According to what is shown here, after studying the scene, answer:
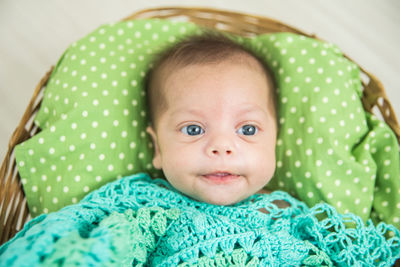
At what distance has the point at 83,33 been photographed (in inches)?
67.1

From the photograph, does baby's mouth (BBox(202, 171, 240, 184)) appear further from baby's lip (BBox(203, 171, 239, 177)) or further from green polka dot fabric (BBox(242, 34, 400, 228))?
green polka dot fabric (BBox(242, 34, 400, 228))

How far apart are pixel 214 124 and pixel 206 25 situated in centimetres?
56

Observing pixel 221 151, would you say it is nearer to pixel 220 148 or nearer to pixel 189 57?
pixel 220 148

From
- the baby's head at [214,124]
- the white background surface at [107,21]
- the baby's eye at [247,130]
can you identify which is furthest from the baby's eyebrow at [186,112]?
the white background surface at [107,21]

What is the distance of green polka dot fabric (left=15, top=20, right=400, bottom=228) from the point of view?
111cm

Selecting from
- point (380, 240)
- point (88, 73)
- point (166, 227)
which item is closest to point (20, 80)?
point (88, 73)

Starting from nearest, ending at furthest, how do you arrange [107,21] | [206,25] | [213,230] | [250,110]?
[213,230] < [250,110] < [206,25] < [107,21]

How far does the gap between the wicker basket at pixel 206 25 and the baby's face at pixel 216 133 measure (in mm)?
380

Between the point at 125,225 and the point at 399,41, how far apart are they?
1.47 m

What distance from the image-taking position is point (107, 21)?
1734mm

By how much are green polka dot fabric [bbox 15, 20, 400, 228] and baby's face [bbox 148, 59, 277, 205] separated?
0.53ft

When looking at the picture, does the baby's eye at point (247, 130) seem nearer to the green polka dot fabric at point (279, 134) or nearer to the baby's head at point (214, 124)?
the baby's head at point (214, 124)

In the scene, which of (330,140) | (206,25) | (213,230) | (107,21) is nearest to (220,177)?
(213,230)

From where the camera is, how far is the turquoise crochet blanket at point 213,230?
0.86 m
